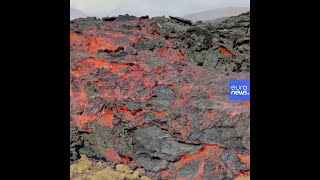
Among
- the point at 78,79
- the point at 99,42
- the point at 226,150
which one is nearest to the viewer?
the point at 226,150

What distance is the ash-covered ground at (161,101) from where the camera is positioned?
25.4 ft

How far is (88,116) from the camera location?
9039 mm

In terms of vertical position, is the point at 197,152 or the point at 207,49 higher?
the point at 207,49

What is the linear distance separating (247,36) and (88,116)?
18.7 feet

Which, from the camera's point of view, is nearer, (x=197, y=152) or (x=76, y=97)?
(x=197, y=152)

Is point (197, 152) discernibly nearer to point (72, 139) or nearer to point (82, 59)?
point (72, 139)

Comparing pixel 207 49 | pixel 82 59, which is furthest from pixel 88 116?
pixel 207 49

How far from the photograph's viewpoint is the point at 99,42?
11.2 meters

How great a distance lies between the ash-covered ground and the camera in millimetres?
7734

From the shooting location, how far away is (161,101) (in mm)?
8828

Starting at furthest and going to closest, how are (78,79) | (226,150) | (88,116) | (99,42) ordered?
(99,42)
(78,79)
(88,116)
(226,150)

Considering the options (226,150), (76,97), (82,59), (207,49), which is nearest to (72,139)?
(76,97)

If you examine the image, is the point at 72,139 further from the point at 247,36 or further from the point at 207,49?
the point at 247,36

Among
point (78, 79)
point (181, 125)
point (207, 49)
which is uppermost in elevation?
point (207, 49)
